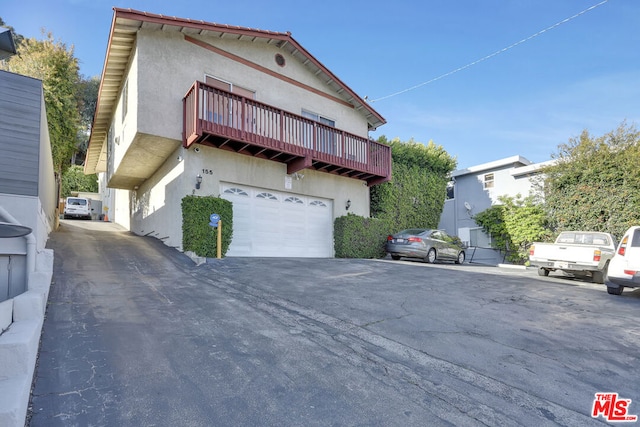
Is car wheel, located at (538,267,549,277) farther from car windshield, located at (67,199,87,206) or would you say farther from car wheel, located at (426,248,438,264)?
car windshield, located at (67,199,87,206)

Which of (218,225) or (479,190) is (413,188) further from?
(218,225)

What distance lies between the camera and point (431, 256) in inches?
522

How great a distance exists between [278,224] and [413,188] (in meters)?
7.49

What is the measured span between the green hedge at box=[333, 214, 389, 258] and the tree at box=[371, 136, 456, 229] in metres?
1.05

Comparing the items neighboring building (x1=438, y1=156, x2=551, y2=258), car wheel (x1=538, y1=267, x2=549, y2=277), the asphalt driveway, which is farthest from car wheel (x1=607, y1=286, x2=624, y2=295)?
neighboring building (x1=438, y1=156, x2=551, y2=258)

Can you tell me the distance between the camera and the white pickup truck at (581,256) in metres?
9.44

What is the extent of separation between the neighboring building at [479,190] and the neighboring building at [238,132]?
312 inches

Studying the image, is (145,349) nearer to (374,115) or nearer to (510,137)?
(374,115)

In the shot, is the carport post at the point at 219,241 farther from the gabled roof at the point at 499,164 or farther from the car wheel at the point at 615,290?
the gabled roof at the point at 499,164

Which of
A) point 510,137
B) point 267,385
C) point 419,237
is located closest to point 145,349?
point 267,385

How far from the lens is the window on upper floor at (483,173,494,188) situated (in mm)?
20062

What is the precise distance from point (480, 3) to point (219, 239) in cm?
1225

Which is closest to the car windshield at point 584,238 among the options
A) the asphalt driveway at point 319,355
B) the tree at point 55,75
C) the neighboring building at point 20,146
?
the asphalt driveway at point 319,355

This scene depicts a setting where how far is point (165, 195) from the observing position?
11.9 metres
